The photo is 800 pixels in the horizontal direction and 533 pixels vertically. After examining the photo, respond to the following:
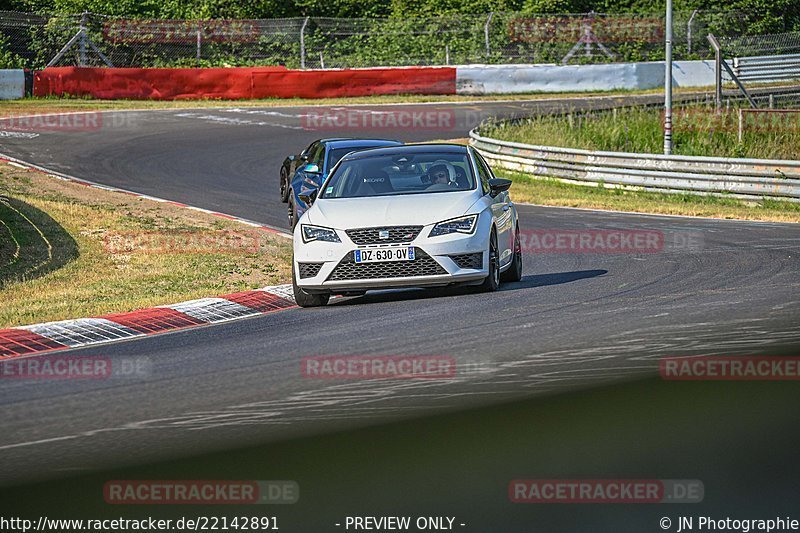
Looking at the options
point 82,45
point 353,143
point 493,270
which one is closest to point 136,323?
point 493,270

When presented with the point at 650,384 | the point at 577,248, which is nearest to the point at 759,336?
the point at 650,384

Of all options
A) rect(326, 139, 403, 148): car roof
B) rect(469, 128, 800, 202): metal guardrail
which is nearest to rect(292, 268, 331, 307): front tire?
rect(326, 139, 403, 148): car roof

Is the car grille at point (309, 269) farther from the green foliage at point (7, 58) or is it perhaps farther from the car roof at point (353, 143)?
the green foliage at point (7, 58)

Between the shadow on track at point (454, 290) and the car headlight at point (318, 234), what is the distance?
2.70 feet

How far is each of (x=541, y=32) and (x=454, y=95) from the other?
5.15 m

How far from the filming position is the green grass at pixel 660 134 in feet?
96.8

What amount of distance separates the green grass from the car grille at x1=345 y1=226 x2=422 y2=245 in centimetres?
1880

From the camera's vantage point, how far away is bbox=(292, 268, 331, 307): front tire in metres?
12.2

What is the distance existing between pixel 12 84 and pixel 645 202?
23.0 m

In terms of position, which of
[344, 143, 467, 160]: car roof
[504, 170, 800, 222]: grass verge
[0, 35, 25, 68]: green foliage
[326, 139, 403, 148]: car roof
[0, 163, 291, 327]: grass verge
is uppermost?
[0, 35, 25, 68]: green foliage

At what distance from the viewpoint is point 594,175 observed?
26.6 metres

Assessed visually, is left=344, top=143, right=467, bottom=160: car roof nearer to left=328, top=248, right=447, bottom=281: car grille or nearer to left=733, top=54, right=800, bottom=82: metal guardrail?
left=328, top=248, right=447, bottom=281: car grille

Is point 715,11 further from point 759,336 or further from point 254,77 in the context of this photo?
point 759,336

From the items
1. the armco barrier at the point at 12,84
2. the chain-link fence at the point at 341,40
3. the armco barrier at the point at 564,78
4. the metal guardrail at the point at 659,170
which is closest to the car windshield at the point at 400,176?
the metal guardrail at the point at 659,170
